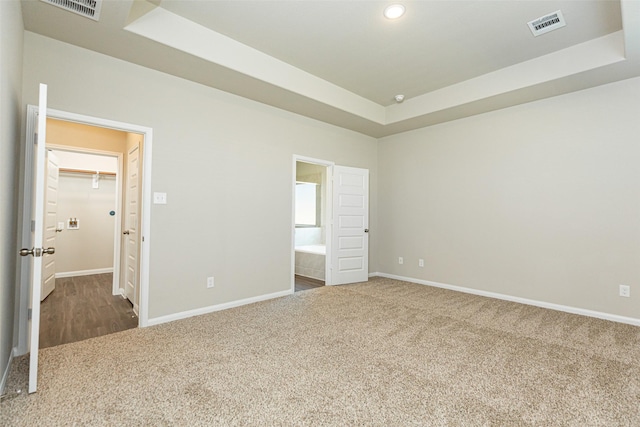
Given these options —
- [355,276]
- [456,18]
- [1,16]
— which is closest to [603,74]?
[456,18]

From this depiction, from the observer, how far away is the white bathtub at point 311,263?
18.1ft

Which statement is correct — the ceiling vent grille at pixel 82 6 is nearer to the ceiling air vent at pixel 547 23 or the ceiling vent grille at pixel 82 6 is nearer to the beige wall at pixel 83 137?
the beige wall at pixel 83 137

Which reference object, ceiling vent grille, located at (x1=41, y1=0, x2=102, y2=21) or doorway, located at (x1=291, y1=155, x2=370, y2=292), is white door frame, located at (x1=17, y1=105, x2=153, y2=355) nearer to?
ceiling vent grille, located at (x1=41, y1=0, x2=102, y2=21)

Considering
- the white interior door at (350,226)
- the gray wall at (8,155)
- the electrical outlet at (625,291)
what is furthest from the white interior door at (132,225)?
the electrical outlet at (625,291)

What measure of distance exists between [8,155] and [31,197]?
0.70 m

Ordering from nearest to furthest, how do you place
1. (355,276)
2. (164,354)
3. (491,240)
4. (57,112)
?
(164,354), (57,112), (491,240), (355,276)

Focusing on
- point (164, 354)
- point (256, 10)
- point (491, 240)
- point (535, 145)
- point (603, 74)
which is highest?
point (256, 10)

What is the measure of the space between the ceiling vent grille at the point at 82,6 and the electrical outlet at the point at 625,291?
566cm

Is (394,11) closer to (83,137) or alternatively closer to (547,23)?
(547,23)

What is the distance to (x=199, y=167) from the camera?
3.51 m

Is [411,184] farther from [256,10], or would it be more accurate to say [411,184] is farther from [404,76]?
[256,10]

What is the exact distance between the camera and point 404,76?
3918 millimetres

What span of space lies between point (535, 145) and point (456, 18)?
2154mm

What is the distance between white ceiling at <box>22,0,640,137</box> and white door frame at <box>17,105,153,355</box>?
0.67 m
